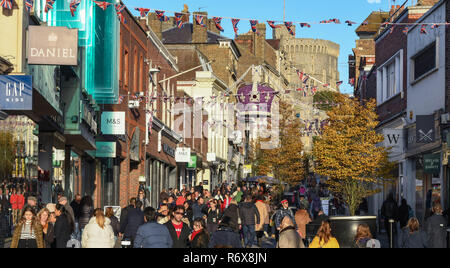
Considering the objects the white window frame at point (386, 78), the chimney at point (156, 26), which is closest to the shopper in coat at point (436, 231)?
the white window frame at point (386, 78)

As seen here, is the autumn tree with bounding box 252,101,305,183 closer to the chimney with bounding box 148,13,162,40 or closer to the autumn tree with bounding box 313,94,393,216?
the chimney with bounding box 148,13,162,40

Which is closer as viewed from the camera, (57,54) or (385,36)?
(57,54)

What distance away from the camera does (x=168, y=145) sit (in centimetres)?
4744

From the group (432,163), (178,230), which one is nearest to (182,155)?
(432,163)

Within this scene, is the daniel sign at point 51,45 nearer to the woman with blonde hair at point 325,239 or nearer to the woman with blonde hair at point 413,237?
the woman with blonde hair at point 325,239

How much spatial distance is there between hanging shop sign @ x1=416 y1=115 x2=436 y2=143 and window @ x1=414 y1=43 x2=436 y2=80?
184cm

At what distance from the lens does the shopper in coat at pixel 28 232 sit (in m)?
13.1

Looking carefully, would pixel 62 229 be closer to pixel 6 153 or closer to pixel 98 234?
pixel 98 234

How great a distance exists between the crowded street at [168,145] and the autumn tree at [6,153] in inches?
1.7

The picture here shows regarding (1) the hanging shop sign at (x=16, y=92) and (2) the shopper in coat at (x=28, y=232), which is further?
(1) the hanging shop sign at (x=16, y=92)
